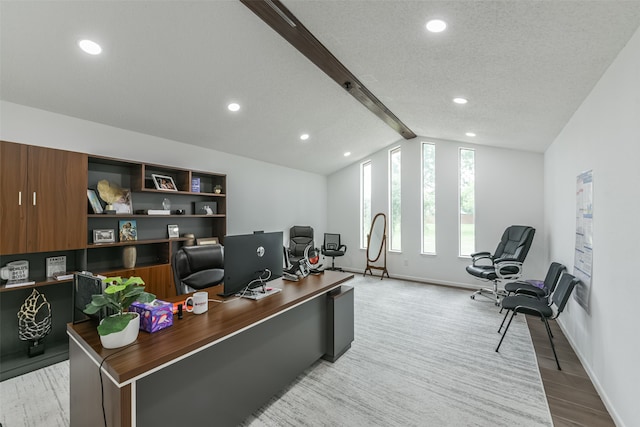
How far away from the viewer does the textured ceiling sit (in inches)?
71.6

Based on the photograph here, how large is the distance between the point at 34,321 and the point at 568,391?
4.73m

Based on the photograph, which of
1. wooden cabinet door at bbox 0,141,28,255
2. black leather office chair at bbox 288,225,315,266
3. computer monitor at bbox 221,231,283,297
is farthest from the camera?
black leather office chair at bbox 288,225,315,266

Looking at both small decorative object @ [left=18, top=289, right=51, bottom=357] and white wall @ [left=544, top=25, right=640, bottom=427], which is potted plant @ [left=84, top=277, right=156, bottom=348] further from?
white wall @ [left=544, top=25, right=640, bottom=427]

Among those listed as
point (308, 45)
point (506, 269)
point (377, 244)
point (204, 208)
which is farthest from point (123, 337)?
point (377, 244)

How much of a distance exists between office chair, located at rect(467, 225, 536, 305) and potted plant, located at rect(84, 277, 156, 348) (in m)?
4.51

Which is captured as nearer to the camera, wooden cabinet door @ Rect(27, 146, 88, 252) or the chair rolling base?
wooden cabinet door @ Rect(27, 146, 88, 252)

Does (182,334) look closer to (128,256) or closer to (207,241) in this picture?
(128,256)

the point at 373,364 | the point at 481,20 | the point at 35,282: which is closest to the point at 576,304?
the point at 373,364

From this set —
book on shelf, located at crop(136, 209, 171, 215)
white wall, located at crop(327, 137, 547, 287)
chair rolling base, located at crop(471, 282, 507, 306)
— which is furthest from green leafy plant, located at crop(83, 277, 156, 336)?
white wall, located at crop(327, 137, 547, 287)

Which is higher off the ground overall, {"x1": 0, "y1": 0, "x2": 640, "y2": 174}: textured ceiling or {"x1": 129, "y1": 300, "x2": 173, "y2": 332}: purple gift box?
{"x1": 0, "y1": 0, "x2": 640, "y2": 174}: textured ceiling

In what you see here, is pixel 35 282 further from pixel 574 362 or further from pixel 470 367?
pixel 574 362

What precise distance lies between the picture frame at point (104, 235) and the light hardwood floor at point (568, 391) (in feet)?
14.3

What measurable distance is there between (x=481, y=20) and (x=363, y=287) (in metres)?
4.47

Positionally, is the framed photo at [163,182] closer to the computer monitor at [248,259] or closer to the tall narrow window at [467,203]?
the computer monitor at [248,259]
